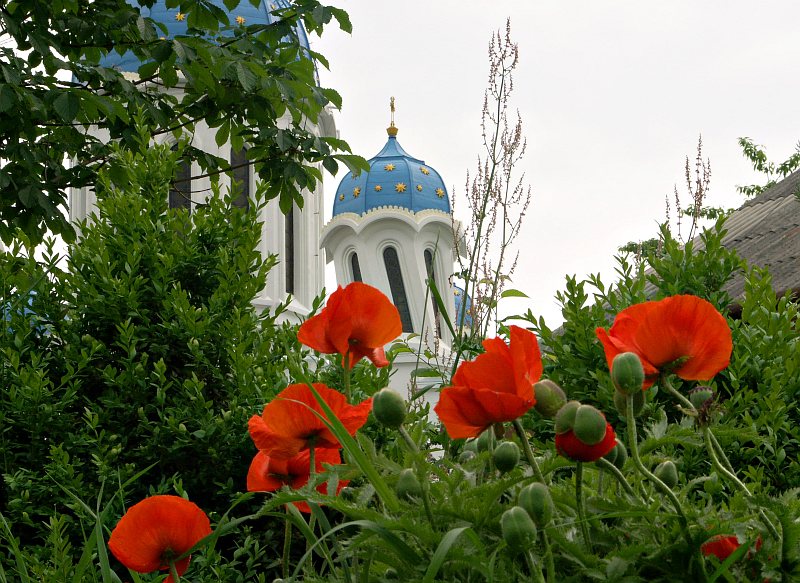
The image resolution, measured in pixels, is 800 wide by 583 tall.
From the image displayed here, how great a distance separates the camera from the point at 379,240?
28219 mm

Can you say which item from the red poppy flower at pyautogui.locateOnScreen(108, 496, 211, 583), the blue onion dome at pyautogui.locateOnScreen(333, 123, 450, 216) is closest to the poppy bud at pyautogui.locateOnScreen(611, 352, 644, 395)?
the red poppy flower at pyautogui.locateOnScreen(108, 496, 211, 583)

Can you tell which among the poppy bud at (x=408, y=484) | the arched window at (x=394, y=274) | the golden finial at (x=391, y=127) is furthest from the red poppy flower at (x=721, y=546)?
the golden finial at (x=391, y=127)

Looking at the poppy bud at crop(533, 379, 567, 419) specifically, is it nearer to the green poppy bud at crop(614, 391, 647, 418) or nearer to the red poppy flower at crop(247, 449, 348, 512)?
the green poppy bud at crop(614, 391, 647, 418)

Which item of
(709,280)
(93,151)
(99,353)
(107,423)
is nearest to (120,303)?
(99,353)

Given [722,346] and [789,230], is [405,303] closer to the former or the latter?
[789,230]

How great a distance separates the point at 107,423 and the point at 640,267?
1.86 metres

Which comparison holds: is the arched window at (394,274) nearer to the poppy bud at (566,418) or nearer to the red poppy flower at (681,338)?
the red poppy flower at (681,338)

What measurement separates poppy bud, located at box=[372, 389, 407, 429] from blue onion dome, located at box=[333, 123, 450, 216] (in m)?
27.0

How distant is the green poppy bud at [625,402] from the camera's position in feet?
3.29

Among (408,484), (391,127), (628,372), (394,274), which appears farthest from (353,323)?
(391,127)

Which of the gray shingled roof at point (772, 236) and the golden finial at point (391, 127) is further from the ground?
the golden finial at point (391, 127)

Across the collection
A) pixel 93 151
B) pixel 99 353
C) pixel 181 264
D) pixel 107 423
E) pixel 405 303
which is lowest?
pixel 107 423

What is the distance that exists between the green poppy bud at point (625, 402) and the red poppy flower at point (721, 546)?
168 mm

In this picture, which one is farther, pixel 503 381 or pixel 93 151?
pixel 93 151
